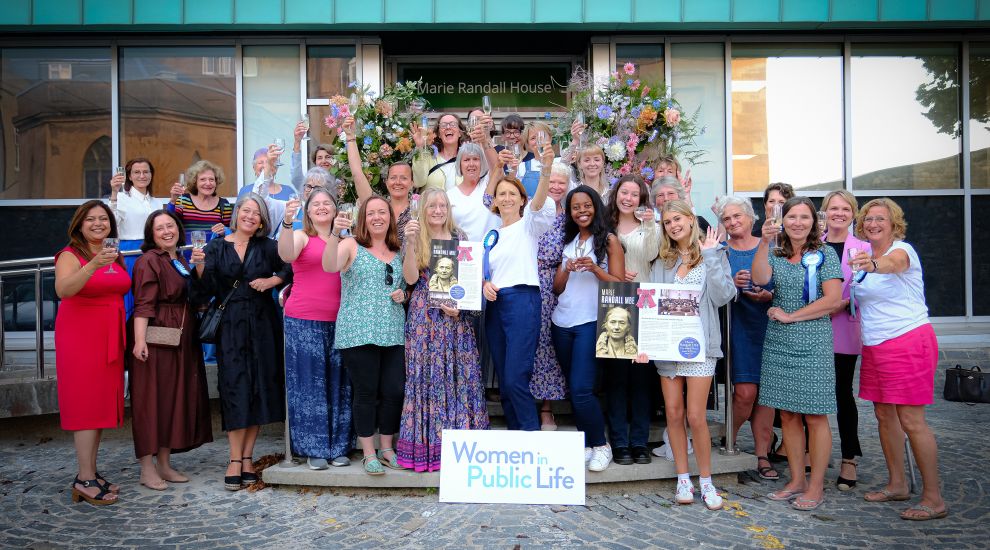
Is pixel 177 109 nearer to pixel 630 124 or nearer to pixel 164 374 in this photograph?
pixel 164 374

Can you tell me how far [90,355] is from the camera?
5.21 meters

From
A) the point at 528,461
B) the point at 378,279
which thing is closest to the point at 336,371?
the point at 378,279

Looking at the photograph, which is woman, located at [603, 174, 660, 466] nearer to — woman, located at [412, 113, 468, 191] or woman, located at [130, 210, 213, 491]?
woman, located at [412, 113, 468, 191]

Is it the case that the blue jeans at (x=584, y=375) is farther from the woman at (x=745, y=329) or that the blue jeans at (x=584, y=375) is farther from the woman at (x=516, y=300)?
the woman at (x=745, y=329)

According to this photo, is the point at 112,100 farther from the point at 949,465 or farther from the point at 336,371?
the point at 949,465

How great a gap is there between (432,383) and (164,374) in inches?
76.2

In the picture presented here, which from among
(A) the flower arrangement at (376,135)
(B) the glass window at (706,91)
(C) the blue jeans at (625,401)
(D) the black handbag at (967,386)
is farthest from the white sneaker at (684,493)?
(B) the glass window at (706,91)

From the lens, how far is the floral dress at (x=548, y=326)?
5.34 meters

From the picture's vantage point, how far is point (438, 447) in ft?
17.1

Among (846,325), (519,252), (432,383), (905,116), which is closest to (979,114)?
(905,116)

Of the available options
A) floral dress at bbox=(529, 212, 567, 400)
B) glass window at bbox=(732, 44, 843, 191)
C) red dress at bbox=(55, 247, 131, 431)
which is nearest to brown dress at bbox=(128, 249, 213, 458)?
red dress at bbox=(55, 247, 131, 431)

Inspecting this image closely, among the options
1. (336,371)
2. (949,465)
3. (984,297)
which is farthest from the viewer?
(984,297)

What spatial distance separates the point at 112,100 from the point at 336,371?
646 cm

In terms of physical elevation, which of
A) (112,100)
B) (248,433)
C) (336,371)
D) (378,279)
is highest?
(112,100)
